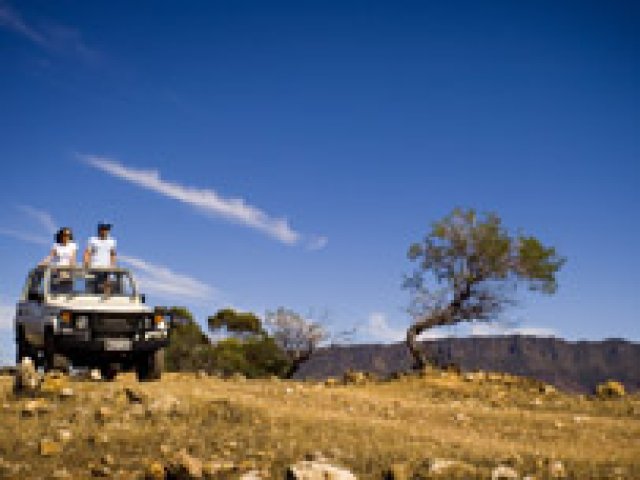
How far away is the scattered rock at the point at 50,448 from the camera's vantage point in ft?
25.3

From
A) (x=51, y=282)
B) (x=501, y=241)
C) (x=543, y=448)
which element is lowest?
(x=543, y=448)

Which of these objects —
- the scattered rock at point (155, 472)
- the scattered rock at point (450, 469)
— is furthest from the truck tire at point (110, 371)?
the scattered rock at point (450, 469)

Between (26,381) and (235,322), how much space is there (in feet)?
116

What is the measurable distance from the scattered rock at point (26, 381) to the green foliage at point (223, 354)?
26447 millimetres

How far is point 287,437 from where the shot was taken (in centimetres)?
799

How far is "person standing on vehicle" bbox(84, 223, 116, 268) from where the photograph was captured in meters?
16.3

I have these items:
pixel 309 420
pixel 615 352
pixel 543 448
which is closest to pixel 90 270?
pixel 309 420

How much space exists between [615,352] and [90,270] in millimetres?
200733

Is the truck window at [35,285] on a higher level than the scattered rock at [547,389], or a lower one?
higher

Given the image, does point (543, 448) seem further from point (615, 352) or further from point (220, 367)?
point (615, 352)

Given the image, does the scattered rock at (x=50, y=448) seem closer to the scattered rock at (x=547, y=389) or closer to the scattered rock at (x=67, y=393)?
the scattered rock at (x=67, y=393)

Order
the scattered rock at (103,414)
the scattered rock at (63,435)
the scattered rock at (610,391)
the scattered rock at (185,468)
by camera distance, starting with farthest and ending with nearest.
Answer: the scattered rock at (610,391)
the scattered rock at (103,414)
the scattered rock at (63,435)
the scattered rock at (185,468)

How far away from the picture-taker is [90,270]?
51.8 ft

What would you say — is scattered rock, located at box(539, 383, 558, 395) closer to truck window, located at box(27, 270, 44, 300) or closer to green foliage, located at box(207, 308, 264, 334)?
truck window, located at box(27, 270, 44, 300)
